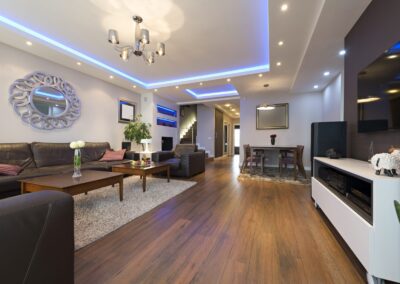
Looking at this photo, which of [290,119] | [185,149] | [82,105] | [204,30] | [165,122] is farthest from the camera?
[165,122]

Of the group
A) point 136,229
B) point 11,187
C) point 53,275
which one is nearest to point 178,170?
point 136,229

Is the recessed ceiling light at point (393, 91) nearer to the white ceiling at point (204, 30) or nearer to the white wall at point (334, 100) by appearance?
the white ceiling at point (204, 30)

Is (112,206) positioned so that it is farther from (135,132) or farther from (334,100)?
(334,100)

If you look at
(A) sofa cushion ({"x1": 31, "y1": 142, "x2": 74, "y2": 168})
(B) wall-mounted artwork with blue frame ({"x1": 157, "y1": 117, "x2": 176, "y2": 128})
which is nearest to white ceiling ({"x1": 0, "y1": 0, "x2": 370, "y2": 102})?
(A) sofa cushion ({"x1": 31, "y1": 142, "x2": 74, "y2": 168})

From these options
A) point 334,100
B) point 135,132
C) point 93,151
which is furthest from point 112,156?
point 334,100

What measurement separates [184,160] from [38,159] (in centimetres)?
305

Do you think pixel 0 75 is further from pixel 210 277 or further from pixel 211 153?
pixel 211 153

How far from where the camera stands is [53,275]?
2.94 feet

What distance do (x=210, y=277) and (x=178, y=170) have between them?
344cm

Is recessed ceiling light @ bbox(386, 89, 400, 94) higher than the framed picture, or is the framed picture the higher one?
the framed picture

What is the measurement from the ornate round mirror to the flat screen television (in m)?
5.65

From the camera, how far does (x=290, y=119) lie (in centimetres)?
636

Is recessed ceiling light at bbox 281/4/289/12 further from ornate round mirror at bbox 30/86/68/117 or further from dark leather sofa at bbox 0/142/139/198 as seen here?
ornate round mirror at bbox 30/86/68/117

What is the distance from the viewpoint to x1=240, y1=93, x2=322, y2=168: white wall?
240 inches
